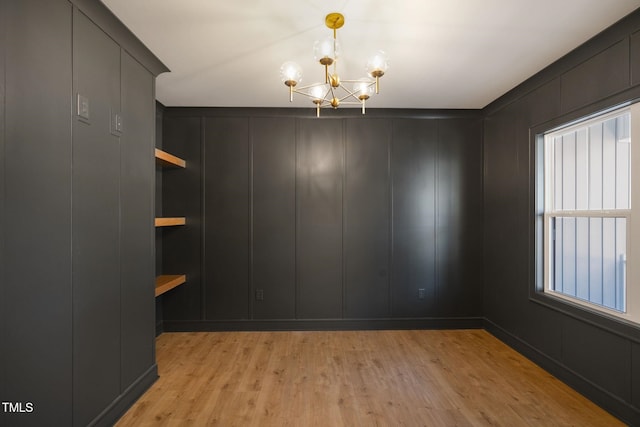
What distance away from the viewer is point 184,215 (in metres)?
3.86

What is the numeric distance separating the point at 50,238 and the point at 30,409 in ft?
2.66

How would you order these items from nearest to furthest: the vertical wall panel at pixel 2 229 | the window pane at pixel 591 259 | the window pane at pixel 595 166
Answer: the vertical wall panel at pixel 2 229
the window pane at pixel 591 259
the window pane at pixel 595 166

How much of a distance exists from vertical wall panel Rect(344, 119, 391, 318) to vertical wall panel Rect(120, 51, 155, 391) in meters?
2.19

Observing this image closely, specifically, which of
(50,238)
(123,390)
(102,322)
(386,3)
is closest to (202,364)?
(123,390)

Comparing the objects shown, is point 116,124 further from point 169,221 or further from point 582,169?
point 582,169

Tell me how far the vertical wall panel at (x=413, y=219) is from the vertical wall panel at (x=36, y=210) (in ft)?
10.6

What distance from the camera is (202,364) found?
299cm

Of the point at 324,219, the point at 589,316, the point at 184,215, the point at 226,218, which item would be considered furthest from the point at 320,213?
the point at 589,316

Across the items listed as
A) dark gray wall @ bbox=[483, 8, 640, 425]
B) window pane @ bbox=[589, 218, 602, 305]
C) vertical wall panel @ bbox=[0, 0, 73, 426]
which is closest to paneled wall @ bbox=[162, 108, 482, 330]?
dark gray wall @ bbox=[483, 8, 640, 425]

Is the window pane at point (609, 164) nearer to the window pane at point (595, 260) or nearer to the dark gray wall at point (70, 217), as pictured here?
the window pane at point (595, 260)

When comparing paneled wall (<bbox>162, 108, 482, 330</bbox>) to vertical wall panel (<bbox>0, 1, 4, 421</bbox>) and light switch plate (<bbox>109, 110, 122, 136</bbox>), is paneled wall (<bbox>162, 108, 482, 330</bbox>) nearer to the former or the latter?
light switch plate (<bbox>109, 110, 122, 136</bbox>)

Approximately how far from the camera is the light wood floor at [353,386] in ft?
7.15

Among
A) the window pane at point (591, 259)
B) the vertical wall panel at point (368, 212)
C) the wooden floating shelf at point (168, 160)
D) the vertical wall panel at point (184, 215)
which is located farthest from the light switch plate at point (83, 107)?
the window pane at point (591, 259)

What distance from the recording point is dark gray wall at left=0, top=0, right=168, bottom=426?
141 cm
